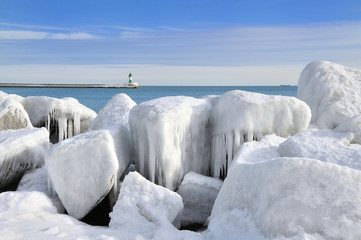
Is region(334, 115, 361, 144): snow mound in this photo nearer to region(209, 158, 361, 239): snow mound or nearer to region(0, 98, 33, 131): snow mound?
region(209, 158, 361, 239): snow mound

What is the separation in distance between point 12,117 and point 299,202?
22.7 feet

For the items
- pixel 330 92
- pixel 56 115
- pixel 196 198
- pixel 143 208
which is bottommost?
pixel 196 198

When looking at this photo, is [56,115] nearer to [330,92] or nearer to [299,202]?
[330,92]

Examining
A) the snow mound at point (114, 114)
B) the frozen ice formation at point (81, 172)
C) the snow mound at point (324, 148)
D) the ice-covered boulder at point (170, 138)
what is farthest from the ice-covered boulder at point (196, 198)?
the snow mound at point (114, 114)

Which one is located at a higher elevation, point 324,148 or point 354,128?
point 354,128

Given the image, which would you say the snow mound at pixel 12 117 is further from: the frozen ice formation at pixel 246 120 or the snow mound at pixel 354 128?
the snow mound at pixel 354 128

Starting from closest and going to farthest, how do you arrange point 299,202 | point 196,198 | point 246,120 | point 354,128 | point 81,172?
point 299,202 → point 81,172 → point 196,198 → point 354,128 → point 246,120

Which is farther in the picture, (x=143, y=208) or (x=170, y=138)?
(x=170, y=138)

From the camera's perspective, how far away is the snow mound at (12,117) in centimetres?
830

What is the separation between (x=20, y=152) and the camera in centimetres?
630

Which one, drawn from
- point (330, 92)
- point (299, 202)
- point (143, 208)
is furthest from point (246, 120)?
point (330, 92)

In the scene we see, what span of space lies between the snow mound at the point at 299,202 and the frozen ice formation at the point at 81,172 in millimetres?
1963

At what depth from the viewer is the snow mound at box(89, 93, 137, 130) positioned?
27.3 feet

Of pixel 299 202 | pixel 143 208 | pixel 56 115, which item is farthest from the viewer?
pixel 56 115
